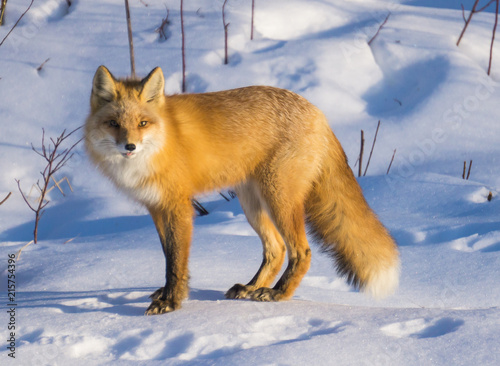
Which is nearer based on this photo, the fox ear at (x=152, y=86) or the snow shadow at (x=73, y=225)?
the fox ear at (x=152, y=86)

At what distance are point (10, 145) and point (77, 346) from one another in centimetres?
425

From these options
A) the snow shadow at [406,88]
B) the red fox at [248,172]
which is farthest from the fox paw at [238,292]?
the snow shadow at [406,88]

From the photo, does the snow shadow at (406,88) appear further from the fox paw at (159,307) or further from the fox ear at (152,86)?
the fox paw at (159,307)

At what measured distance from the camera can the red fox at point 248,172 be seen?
2.98 metres

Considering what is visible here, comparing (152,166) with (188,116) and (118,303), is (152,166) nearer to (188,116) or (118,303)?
(188,116)

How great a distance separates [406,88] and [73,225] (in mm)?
4233

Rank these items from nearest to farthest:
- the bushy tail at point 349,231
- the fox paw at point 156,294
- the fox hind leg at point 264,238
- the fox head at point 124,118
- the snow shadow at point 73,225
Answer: the fox head at point 124,118
the fox paw at point 156,294
the bushy tail at point 349,231
the fox hind leg at point 264,238
the snow shadow at point 73,225

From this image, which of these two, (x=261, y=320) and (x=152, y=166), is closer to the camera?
(x=261, y=320)

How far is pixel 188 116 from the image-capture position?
10.6ft

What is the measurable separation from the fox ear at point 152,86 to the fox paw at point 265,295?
4.12 ft

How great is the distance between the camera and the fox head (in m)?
2.83

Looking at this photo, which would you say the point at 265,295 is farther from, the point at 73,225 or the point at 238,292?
the point at 73,225

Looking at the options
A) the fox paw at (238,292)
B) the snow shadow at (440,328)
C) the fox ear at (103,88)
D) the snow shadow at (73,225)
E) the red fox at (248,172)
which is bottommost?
the snow shadow at (73,225)

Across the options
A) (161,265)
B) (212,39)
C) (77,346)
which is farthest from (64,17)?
(77,346)
